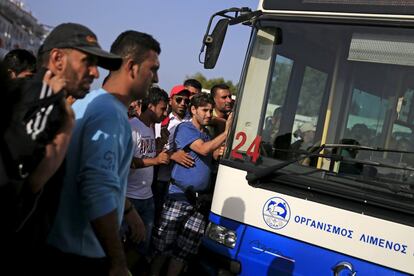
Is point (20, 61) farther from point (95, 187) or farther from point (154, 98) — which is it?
point (95, 187)

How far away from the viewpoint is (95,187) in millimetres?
2014

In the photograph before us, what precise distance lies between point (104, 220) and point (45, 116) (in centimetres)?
54

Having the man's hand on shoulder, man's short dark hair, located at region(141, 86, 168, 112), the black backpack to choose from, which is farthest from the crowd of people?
man's short dark hair, located at region(141, 86, 168, 112)

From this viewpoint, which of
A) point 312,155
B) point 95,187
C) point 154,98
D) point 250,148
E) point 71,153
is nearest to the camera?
point 95,187

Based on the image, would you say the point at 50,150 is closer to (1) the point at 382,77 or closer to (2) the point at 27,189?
(2) the point at 27,189

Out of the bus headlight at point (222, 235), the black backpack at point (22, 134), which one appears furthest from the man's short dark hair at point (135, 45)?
the bus headlight at point (222, 235)

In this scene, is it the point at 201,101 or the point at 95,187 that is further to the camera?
the point at 201,101

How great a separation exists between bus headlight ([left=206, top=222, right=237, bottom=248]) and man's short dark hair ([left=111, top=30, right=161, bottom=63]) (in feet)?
5.96

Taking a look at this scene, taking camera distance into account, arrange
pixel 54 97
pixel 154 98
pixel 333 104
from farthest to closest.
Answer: pixel 154 98 < pixel 333 104 < pixel 54 97

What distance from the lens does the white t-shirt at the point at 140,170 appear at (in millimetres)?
4652

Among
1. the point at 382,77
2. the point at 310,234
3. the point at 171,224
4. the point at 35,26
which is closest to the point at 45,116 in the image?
the point at 310,234

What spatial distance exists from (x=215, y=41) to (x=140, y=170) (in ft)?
4.98

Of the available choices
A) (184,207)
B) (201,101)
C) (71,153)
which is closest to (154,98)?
(201,101)

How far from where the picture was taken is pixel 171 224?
15.0ft
